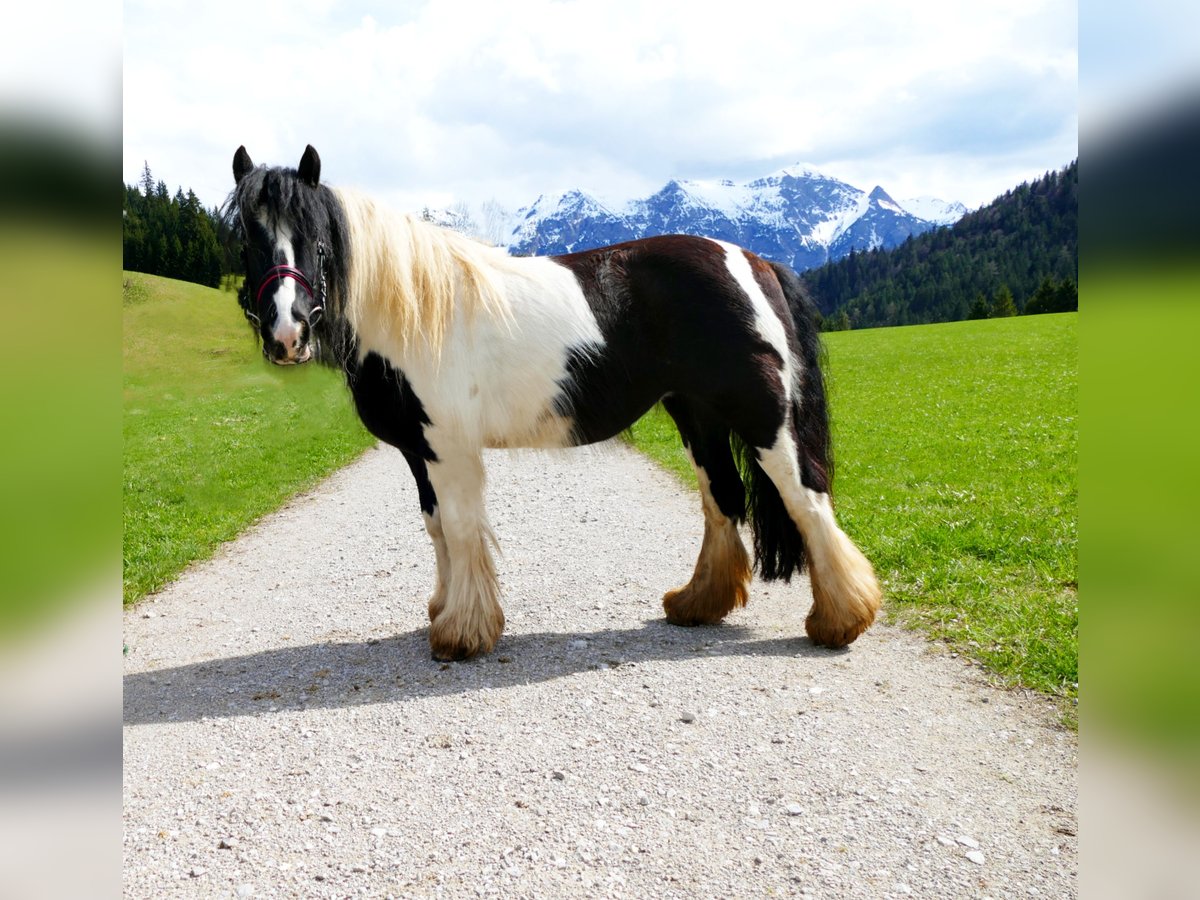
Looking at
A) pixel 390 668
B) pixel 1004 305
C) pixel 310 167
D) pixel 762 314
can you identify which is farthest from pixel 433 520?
pixel 1004 305

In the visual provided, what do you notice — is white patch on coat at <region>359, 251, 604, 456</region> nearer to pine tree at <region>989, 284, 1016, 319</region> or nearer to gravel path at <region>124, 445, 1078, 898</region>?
gravel path at <region>124, 445, 1078, 898</region>

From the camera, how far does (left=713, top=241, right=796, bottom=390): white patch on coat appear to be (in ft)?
15.0

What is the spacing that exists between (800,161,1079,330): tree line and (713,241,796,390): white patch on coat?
3041 inches

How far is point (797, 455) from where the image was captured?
184 inches

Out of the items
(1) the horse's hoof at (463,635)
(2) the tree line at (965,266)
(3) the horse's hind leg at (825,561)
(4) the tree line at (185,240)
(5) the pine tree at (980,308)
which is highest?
(2) the tree line at (965,266)

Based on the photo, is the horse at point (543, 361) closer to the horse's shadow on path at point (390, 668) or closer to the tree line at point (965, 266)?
the horse's shadow on path at point (390, 668)

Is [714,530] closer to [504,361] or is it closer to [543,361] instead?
[543,361]

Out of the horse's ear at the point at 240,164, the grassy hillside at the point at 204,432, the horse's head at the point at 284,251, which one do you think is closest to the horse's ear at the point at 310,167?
the horse's head at the point at 284,251

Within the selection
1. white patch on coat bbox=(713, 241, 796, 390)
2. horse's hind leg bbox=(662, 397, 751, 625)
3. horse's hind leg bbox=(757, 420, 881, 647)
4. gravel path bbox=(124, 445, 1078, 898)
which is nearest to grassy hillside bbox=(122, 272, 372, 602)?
gravel path bbox=(124, 445, 1078, 898)

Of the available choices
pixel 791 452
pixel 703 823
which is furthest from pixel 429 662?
pixel 791 452

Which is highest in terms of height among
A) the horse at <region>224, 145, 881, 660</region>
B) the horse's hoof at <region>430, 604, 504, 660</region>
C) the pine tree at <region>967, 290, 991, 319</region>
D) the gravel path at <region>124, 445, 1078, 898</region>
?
the pine tree at <region>967, 290, 991, 319</region>

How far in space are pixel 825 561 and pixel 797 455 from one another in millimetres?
652

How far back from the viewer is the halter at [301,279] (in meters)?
3.83

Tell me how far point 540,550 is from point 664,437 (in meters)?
7.93
